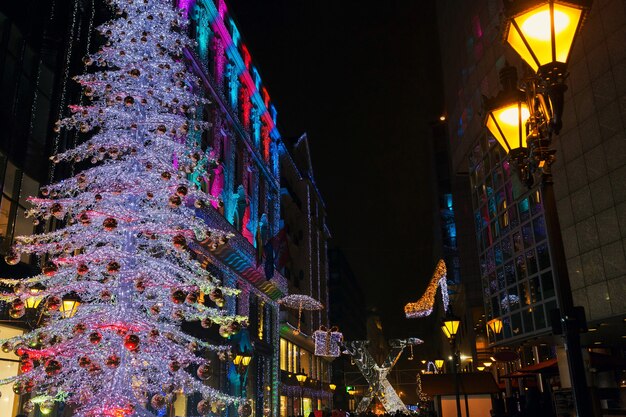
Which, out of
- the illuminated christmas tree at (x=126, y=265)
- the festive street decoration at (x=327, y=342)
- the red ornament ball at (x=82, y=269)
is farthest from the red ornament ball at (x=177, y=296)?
the festive street decoration at (x=327, y=342)

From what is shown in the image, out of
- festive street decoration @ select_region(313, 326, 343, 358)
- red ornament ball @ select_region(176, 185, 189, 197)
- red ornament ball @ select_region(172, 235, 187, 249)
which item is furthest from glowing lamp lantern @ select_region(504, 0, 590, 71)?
festive street decoration @ select_region(313, 326, 343, 358)

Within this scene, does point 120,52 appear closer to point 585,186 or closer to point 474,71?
point 585,186

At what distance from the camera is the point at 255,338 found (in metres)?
35.3

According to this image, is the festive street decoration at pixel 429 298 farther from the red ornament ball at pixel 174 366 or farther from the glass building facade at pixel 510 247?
the red ornament ball at pixel 174 366

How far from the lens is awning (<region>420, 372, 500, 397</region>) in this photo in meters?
19.7

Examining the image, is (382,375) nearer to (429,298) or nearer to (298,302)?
(429,298)

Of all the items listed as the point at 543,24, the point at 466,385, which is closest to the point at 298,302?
the point at 466,385

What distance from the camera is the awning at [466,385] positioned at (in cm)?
1975

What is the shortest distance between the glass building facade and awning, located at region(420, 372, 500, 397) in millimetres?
5046

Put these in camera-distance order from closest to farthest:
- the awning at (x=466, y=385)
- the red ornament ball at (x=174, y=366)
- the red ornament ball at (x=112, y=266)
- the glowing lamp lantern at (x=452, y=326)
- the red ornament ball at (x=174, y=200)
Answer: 1. the red ornament ball at (x=112, y=266)
2. the red ornament ball at (x=174, y=366)
3. the red ornament ball at (x=174, y=200)
4. the glowing lamp lantern at (x=452, y=326)
5. the awning at (x=466, y=385)

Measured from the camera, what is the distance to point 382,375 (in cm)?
3456

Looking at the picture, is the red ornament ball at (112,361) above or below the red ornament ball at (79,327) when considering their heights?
below

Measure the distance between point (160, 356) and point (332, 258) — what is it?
353 ft

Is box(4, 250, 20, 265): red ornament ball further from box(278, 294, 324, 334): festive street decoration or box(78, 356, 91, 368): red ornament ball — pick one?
box(278, 294, 324, 334): festive street decoration
